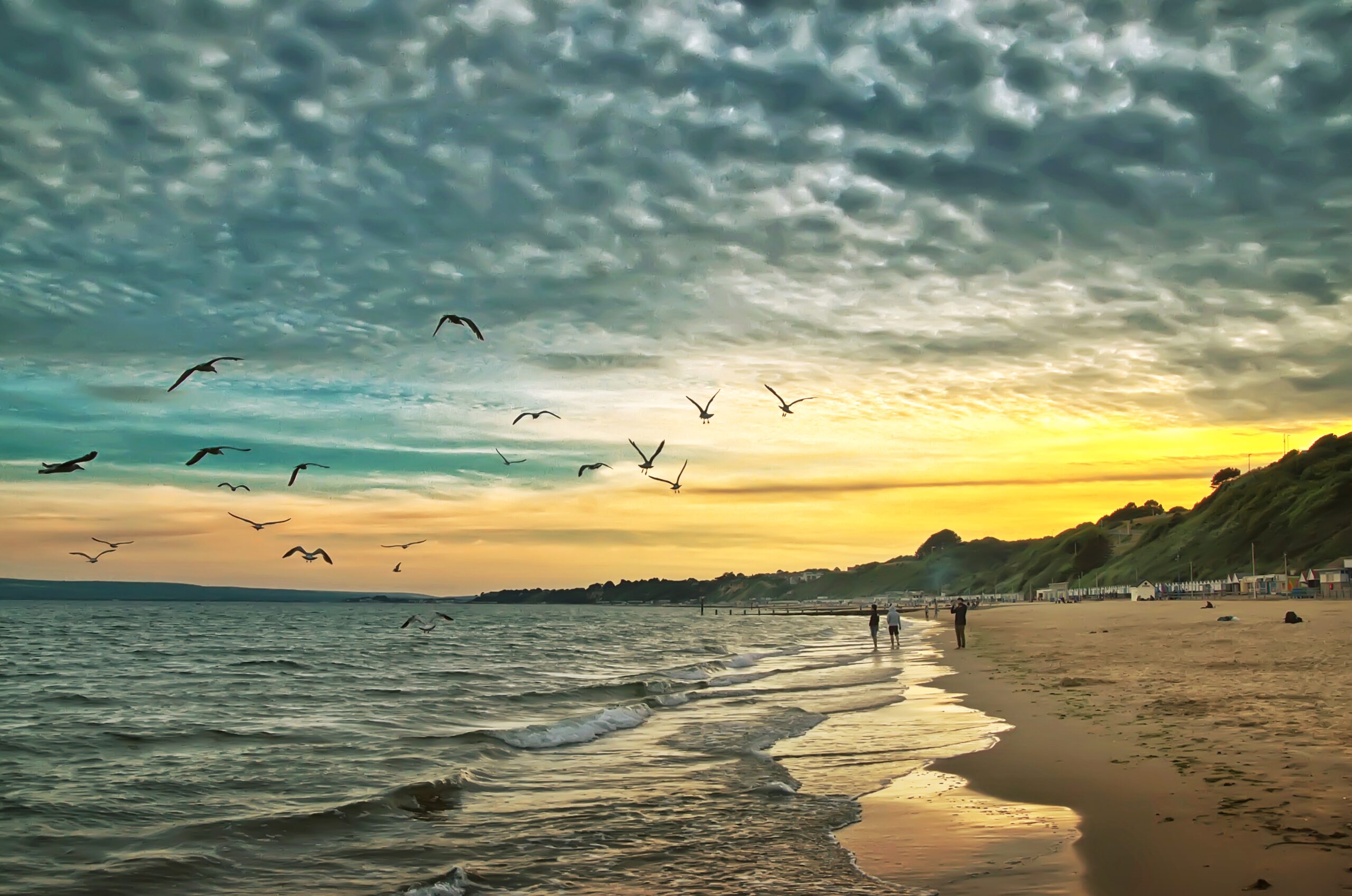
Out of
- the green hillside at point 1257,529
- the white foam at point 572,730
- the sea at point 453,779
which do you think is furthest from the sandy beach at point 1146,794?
the green hillside at point 1257,529

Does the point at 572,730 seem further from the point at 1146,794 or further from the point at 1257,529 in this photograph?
the point at 1257,529

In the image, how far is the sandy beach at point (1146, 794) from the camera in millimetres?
6969

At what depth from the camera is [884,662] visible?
35.2 m

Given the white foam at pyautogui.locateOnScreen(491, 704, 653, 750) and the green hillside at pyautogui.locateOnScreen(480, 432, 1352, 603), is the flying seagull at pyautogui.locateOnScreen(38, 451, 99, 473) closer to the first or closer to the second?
the white foam at pyautogui.locateOnScreen(491, 704, 653, 750)

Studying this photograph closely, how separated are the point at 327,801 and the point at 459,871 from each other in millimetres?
4640

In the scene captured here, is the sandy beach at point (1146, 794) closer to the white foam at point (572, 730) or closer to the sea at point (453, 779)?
the sea at point (453, 779)

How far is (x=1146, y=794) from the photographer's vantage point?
9.30 metres

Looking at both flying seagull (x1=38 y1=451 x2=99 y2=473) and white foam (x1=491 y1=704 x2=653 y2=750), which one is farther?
white foam (x1=491 y1=704 x2=653 y2=750)

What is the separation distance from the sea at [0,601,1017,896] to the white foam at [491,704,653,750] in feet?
0.24

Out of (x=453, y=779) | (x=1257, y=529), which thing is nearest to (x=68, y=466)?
(x=453, y=779)

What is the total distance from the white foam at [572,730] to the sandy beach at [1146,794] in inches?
296

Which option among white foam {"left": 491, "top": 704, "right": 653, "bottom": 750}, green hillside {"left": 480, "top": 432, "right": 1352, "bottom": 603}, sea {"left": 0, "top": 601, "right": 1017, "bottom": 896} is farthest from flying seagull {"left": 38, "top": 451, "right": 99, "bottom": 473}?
green hillside {"left": 480, "top": 432, "right": 1352, "bottom": 603}

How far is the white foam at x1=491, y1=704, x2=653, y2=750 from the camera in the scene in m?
17.2

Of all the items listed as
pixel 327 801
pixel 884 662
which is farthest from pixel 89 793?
pixel 884 662
